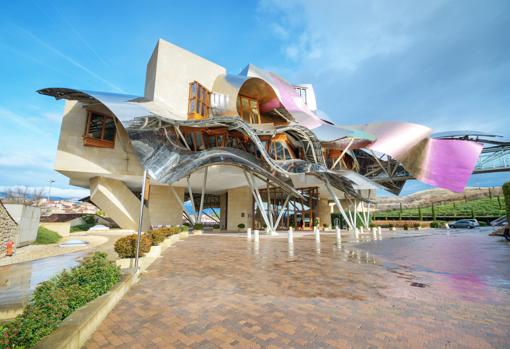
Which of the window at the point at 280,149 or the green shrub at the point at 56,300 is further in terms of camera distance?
the window at the point at 280,149

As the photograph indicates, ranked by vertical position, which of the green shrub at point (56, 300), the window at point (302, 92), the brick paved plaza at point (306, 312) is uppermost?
the window at point (302, 92)

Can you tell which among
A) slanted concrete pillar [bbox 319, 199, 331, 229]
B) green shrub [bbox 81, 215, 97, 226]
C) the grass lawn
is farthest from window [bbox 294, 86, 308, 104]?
green shrub [bbox 81, 215, 97, 226]

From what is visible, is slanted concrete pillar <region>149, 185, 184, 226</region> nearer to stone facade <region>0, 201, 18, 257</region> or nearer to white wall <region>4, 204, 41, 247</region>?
white wall <region>4, 204, 41, 247</region>

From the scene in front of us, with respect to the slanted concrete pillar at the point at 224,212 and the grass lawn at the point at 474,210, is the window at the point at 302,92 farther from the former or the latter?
the grass lawn at the point at 474,210

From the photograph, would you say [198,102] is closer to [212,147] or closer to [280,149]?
[212,147]

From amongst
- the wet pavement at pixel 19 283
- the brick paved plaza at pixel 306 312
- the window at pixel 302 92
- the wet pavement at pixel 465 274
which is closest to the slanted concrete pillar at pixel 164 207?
the wet pavement at pixel 19 283

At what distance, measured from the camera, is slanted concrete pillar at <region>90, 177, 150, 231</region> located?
882 inches

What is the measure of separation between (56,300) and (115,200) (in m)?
22.4

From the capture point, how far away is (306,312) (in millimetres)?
4012

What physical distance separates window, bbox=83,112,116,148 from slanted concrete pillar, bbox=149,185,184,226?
24.3 ft

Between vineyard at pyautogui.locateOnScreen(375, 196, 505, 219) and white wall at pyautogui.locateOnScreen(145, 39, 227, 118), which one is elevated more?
white wall at pyautogui.locateOnScreen(145, 39, 227, 118)

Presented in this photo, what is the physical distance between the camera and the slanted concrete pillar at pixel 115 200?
22.4 metres

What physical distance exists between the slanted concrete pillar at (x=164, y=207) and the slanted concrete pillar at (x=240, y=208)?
626cm

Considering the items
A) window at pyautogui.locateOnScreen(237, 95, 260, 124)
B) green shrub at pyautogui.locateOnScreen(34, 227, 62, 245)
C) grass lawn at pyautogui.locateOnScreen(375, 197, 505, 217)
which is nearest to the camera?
green shrub at pyautogui.locateOnScreen(34, 227, 62, 245)
